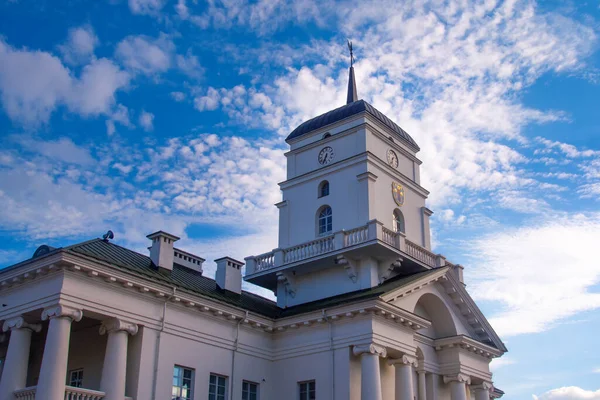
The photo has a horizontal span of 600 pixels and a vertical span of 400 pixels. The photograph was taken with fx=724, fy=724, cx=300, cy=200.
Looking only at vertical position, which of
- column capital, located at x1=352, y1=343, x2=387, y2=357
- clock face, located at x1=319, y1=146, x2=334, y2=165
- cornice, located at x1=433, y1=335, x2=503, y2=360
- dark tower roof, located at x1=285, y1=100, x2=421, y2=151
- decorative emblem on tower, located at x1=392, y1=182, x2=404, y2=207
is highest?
dark tower roof, located at x1=285, y1=100, x2=421, y2=151

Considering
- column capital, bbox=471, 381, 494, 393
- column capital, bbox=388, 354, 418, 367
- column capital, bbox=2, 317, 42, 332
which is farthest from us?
column capital, bbox=471, 381, 494, 393

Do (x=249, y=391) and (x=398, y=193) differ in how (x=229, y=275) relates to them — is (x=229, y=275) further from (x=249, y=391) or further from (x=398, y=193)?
(x=398, y=193)

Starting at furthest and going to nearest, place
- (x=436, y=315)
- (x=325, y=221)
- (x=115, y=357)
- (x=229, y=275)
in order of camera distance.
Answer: (x=325, y=221), (x=436, y=315), (x=229, y=275), (x=115, y=357)

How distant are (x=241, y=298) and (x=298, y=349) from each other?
3.36m

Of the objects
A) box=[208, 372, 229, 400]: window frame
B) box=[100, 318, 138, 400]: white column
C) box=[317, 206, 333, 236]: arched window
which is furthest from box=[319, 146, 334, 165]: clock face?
box=[100, 318, 138, 400]: white column

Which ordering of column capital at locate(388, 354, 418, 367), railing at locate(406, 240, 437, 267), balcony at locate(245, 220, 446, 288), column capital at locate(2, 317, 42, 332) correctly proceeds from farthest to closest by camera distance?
railing at locate(406, 240, 437, 267)
balcony at locate(245, 220, 446, 288)
column capital at locate(388, 354, 418, 367)
column capital at locate(2, 317, 42, 332)

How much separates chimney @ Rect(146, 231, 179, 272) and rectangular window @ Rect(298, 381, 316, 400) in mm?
6335

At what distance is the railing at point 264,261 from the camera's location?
30562mm

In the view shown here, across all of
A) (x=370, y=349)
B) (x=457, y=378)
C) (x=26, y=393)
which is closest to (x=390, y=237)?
(x=370, y=349)

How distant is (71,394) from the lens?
19844 millimetres

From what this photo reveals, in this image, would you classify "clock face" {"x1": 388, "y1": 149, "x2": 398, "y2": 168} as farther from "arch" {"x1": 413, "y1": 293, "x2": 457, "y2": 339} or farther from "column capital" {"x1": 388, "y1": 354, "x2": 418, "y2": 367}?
"column capital" {"x1": 388, "y1": 354, "x2": 418, "y2": 367}

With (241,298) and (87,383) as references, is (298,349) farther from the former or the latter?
(87,383)

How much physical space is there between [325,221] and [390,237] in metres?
3.65

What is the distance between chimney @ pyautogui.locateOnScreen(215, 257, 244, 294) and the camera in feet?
92.6
